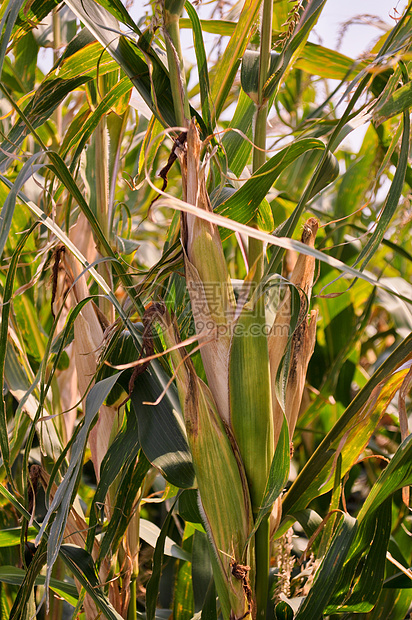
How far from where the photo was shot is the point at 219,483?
357 millimetres

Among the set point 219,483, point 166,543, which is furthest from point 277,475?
point 166,543

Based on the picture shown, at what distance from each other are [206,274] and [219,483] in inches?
6.1

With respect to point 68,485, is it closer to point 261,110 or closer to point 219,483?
point 219,483

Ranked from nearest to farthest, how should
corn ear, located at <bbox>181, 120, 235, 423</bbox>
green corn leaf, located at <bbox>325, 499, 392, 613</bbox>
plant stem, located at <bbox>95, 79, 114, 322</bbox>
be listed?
corn ear, located at <bbox>181, 120, 235, 423</bbox>
green corn leaf, located at <bbox>325, 499, 392, 613</bbox>
plant stem, located at <bbox>95, 79, 114, 322</bbox>

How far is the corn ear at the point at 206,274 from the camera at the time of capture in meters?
0.35

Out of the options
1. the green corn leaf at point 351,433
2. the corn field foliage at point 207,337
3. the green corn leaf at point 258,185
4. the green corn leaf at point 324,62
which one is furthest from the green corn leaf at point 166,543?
the green corn leaf at point 324,62

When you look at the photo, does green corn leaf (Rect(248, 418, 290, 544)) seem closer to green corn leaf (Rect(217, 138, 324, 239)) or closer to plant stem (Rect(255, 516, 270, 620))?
plant stem (Rect(255, 516, 270, 620))

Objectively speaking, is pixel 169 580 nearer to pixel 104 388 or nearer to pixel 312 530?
pixel 312 530

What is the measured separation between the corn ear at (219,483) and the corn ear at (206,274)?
2 centimetres

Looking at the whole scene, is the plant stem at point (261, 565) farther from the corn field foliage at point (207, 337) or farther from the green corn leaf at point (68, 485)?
the green corn leaf at point (68, 485)

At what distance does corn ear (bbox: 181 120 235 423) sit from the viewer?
1.14ft

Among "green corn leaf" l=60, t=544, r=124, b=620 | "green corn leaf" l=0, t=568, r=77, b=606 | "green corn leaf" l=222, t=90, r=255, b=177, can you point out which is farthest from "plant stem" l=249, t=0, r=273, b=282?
"green corn leaf" l=0, t=568, r=77, b=606

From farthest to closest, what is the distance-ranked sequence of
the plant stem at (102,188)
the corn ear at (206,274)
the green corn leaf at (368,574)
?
1. the plant stem at (102,188)
2. the green corn leaf at (368,574)
3. the corn ear at (206,274)

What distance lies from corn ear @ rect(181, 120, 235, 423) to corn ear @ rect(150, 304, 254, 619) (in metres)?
0.02
